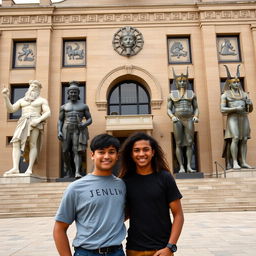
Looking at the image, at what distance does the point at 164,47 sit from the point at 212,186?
37.2 ft

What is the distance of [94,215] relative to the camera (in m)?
2.23

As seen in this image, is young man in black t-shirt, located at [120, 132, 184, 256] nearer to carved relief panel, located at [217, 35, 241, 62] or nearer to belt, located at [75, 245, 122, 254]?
belt, located at [75, 245, 122, 254]

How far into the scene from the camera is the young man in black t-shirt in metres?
2.32

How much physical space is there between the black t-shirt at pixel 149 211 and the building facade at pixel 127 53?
16.8 m

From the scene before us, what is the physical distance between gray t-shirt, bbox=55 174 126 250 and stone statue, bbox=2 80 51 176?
13902 millimetres

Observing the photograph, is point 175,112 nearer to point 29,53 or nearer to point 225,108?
point 225,108

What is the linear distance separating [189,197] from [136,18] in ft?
45.7

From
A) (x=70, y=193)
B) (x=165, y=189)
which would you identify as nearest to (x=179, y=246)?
(x=165, y=189)

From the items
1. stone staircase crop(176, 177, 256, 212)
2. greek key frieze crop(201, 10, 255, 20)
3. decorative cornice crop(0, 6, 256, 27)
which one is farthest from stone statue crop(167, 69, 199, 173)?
greek key frieze crop(201, 10, 255, 20)

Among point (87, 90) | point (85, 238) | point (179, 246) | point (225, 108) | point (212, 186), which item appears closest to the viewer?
point (85, 238)

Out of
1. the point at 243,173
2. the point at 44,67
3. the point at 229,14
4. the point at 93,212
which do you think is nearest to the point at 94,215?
the point at 93,212

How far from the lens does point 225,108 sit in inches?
603

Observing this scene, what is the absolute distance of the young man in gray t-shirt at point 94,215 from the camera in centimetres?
217

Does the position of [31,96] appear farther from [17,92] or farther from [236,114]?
[236,114]
